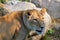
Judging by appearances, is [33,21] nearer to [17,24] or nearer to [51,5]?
[17,24]

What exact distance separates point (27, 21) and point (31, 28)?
21 centimetres

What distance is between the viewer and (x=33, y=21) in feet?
19.9

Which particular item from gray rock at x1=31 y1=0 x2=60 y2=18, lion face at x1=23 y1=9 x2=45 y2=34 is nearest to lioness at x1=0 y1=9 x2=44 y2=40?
lion face at x1=23 y1=9 x2=45 y2=34

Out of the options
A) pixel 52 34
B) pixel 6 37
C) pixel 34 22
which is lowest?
pixel 52 34

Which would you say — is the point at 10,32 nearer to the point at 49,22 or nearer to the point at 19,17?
the point at 19,17

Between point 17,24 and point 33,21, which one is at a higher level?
point 33,21

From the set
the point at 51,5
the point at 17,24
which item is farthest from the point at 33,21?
the point at 51,5

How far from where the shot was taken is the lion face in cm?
600

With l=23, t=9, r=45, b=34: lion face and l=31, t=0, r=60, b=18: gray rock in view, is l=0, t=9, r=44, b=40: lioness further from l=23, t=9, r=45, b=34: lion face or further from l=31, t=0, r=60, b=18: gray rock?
l=31, t=0, r=60, b=18: gray rock

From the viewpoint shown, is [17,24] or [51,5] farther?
[51,5]

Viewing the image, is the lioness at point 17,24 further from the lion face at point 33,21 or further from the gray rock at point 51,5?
the gray rock at point 51,5

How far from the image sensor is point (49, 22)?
8.77 meters

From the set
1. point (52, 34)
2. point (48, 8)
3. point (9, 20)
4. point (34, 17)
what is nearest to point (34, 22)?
point (34, 17)

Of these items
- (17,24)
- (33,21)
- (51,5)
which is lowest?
(51,5)
